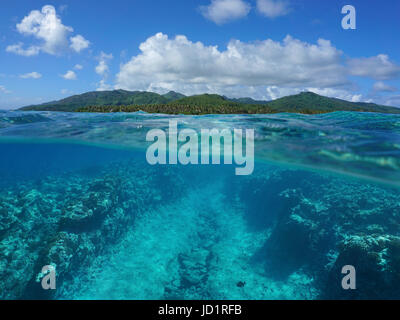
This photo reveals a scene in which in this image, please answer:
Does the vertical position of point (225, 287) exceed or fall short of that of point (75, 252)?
it falls short

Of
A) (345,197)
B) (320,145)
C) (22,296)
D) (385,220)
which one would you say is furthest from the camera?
(345,197)

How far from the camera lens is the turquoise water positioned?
10.2 metres

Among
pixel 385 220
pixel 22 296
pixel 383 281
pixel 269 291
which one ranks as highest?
pixel 385 220

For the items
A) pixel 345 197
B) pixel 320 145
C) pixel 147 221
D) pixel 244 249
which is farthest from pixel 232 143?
pixel 345 197

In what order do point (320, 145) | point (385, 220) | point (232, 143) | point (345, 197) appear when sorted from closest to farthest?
point (320, 145), point (385, 220), point (232, 143), point (345, 197)

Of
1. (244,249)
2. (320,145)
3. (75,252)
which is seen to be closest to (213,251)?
(244,249)

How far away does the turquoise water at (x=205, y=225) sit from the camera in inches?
401

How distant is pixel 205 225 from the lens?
1698 cm

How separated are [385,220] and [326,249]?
4.14 m

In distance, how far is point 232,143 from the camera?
1533cm

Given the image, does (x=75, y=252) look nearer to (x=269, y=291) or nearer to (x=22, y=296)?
(x=22, y=296)

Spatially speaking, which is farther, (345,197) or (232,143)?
(345,197)
